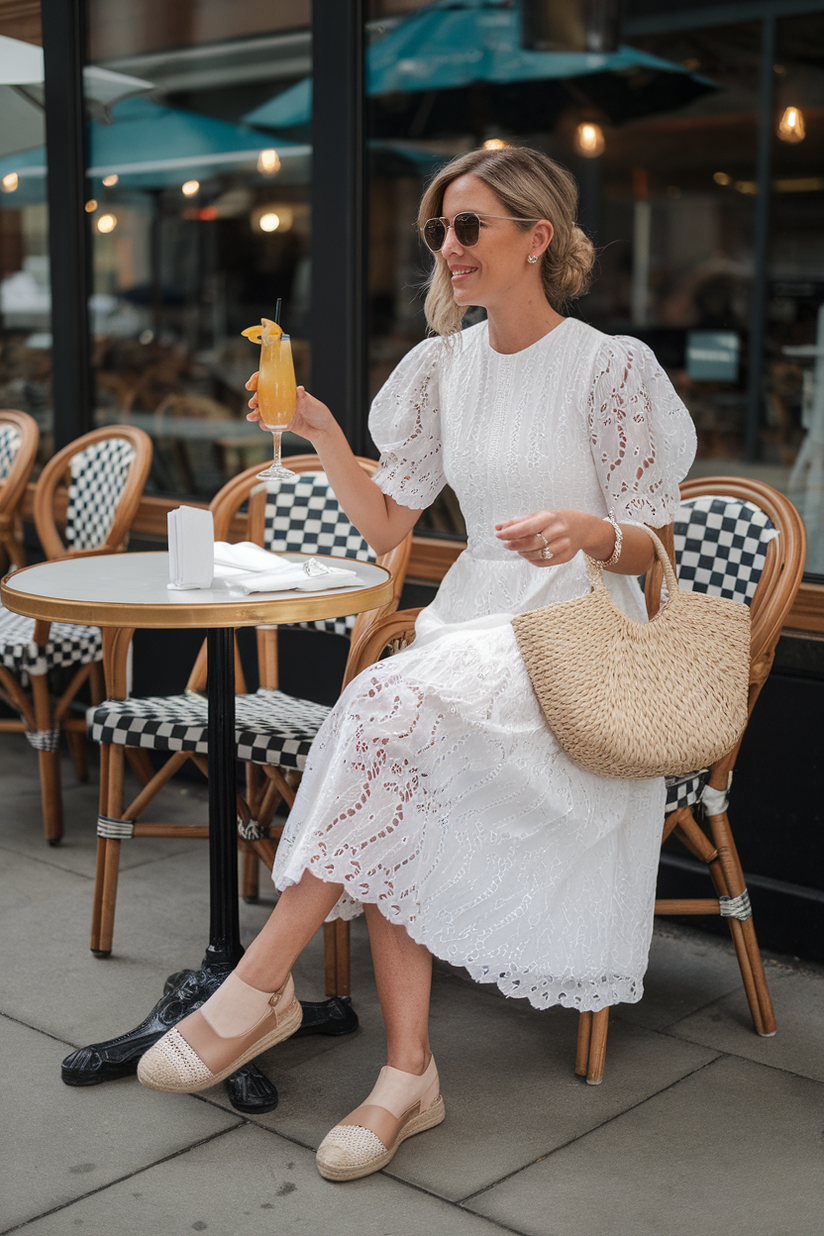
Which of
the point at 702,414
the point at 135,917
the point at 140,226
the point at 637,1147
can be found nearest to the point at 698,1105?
the point at 637,1147

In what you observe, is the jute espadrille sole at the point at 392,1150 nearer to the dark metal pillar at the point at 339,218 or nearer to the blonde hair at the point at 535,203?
the blonde hair at the point at 535,203

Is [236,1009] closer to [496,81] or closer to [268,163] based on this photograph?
[268,163]

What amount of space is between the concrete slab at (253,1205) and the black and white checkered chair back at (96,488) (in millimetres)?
1908

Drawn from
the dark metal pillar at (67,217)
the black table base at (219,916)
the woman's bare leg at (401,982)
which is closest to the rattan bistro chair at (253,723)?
the black table base at (219,916)

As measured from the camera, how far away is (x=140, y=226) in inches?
185

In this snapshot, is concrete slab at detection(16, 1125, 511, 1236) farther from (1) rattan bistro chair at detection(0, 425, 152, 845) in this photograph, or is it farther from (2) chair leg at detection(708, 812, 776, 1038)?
(1) rattan bistro chair at detection(0, 425, 152, 845)

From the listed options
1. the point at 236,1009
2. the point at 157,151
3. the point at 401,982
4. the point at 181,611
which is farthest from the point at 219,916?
the point at 157,151

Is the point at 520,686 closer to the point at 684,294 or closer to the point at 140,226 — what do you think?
the point at 140,226

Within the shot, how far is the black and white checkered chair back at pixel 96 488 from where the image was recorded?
3.43 meters

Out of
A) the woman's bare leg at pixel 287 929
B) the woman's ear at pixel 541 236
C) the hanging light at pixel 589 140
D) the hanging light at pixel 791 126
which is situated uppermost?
the hanging light at pixel 589 140

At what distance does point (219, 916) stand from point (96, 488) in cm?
161

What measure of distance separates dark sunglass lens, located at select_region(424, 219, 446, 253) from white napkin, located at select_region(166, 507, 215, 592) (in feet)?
2.07

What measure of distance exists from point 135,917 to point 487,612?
1146 mm

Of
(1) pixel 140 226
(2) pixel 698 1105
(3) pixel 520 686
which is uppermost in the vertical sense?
(1) pixel 140 226
